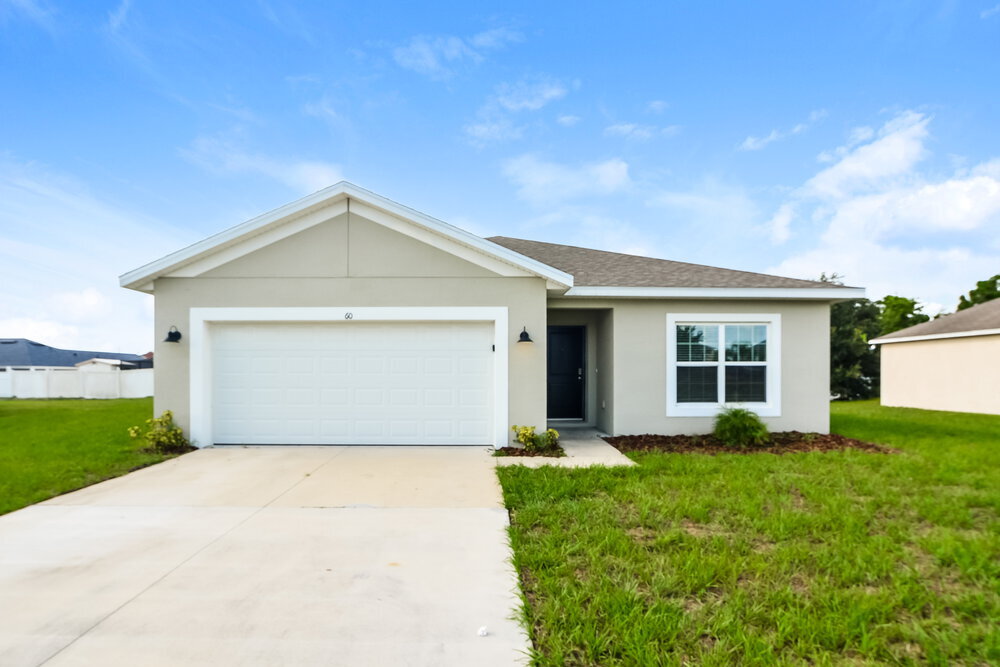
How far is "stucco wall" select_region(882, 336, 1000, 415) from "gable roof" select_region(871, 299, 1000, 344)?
306 millimetres

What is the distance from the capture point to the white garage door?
780 centimetres

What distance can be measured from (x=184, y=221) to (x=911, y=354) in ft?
83.1

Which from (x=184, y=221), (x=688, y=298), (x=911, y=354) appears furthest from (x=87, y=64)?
(x=911, y=354)

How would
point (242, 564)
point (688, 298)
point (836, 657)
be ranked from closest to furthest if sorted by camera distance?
1. point (836, 657)
2. point (242, 564)
3. point (688, 298)

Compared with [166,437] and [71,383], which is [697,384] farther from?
[71,383]

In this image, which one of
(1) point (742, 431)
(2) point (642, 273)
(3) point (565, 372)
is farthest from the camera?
(3) point (565, 372)

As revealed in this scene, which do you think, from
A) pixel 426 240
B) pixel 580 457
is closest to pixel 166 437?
pixel 426 240

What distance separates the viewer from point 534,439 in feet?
24.3

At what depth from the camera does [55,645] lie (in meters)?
2.47

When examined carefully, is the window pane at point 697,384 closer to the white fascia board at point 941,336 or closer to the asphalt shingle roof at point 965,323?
the white fascia board at point 941,336

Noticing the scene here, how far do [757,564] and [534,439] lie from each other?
4.30 metres

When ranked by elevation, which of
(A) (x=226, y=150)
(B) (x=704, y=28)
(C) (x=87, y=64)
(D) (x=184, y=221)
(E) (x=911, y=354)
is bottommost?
(E) (x=911, y=354)

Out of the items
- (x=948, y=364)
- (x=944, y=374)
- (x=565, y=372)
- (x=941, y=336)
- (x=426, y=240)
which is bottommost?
(x=944, y=374)

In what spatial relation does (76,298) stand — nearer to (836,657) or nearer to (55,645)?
(55,645)
